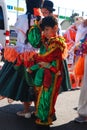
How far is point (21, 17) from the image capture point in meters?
5.59

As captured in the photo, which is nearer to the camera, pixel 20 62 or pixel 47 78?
pixel 47 78

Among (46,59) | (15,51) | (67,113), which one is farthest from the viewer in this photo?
(67,113)

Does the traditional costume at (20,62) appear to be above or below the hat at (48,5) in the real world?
below

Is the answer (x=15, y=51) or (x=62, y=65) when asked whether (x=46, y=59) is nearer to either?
(x=62, y=65)

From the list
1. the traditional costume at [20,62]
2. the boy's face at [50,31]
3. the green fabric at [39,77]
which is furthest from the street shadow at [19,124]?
the boy's face at [50,31]

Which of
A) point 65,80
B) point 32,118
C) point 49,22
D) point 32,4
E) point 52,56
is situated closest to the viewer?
point 52,56

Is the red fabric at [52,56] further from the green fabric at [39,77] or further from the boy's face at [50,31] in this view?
the boy's face at [50,31]

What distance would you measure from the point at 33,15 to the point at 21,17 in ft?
0.55

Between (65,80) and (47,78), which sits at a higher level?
(47,78)

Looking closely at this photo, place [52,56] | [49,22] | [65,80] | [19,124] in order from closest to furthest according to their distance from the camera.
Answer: [52,56] < [49,22] < [65,80] < [19,124]

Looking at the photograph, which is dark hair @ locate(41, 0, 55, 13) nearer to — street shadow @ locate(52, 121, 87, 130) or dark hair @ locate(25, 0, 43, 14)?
dark hair @ locate(25, 0, 43, 14)

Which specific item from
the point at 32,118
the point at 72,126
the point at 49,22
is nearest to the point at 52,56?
the point at 49,22

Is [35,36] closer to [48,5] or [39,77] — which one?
[39,77]

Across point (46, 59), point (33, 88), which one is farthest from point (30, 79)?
point (46, 59)
